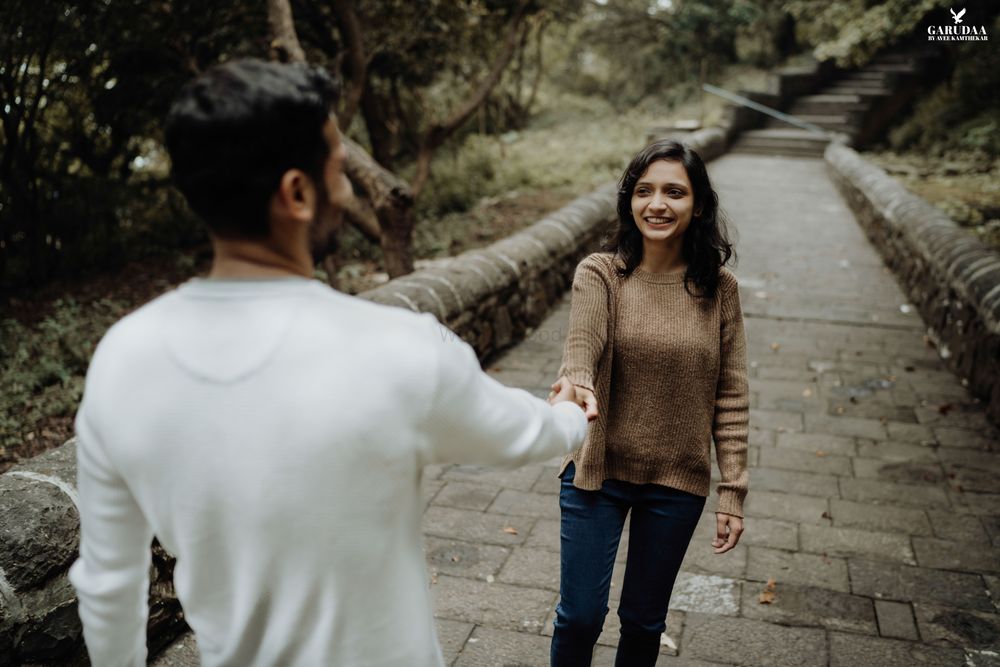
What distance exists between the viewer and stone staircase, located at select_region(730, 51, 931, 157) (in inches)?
704

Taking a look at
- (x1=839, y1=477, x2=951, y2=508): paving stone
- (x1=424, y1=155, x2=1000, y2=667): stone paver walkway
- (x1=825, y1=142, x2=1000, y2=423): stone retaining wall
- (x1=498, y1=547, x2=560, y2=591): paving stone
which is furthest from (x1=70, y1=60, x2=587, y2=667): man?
(x1=825, y1=142, x2=1000, y2=423): stone retaining wall

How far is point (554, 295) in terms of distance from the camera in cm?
798

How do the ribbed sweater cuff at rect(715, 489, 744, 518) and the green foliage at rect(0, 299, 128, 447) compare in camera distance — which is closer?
the ribbed sweater cuff at rect(715, 489, 744, 518)

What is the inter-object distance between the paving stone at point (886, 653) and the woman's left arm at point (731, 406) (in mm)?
1076

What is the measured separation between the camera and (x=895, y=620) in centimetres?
326

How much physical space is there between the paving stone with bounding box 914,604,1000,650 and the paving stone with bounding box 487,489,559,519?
1638 millimetres

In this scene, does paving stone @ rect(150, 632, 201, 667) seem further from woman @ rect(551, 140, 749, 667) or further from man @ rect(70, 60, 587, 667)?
man @ rect(70, 60, 587, 667)

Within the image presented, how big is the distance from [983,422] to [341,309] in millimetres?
5243

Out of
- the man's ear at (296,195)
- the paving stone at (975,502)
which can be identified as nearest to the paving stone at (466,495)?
the paving stone at (975,502)

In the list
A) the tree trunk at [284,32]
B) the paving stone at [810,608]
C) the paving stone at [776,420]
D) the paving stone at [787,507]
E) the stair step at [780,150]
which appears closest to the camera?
the paving stone at [810,608]

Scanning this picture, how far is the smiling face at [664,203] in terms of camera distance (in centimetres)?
232

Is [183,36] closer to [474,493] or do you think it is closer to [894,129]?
[474,493]

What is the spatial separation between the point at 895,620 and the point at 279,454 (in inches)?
117

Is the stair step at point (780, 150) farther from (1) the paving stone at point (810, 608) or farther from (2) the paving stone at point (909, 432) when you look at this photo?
(1) the paving stone at point (810, 608)
